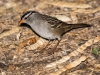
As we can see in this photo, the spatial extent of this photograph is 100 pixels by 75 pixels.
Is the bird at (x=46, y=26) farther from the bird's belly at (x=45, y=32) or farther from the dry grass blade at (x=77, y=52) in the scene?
the dry grass blade at (x=77, y=52)

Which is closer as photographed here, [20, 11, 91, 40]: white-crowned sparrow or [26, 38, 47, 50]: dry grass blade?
[20, 11, 91, 40]: white-crowned sparrow

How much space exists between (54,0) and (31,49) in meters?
2.98

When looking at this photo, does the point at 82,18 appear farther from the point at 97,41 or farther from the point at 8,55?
the point at 8,55

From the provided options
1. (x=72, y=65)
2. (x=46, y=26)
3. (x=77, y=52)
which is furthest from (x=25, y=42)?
(x=72, y=65)

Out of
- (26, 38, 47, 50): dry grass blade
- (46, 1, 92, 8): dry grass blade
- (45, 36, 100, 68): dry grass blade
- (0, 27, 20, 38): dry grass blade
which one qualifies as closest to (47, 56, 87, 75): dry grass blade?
(45, 36, 100, 68): dry grass blade

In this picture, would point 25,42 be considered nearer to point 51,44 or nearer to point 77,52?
point 51,44

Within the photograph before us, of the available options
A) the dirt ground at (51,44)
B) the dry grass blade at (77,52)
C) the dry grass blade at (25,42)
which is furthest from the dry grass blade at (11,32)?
the dry grass blade at (77,52)

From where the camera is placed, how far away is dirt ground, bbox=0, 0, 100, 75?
7.60 m

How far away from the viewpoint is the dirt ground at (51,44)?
7598 millimetres

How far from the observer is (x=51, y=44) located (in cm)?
874

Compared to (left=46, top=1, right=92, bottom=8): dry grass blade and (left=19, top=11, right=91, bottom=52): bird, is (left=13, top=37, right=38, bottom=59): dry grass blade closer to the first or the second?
(left=19, top=11, right=91, bottom=52): bird

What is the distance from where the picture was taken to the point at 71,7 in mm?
10375

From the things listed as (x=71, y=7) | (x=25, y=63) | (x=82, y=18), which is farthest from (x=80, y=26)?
(x=25, y=63)

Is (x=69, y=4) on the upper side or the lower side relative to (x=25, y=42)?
upper
